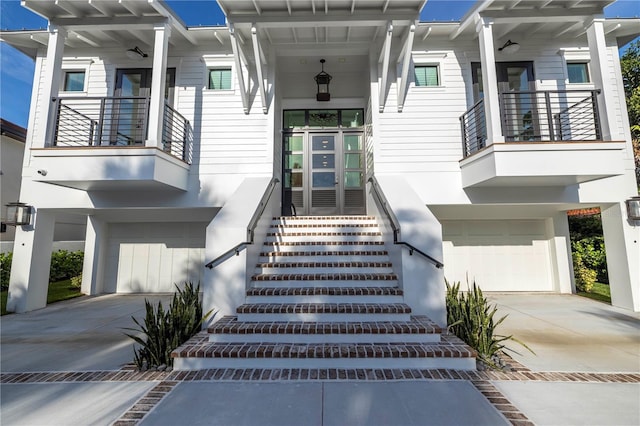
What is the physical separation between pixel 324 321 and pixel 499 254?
6.31 metres

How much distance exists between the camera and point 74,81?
7039 millimetres

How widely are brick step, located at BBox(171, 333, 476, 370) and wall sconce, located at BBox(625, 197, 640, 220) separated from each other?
5676 millimetres

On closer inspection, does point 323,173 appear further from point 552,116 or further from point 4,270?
point 4,270

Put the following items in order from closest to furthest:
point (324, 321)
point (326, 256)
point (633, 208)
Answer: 1. point (324, 321)
2. point (326, 256)
3. point (633, 208)

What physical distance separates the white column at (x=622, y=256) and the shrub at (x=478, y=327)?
4.54 meters

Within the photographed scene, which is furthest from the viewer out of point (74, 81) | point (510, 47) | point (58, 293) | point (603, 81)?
point (58, 293)

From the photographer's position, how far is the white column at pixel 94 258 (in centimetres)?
773

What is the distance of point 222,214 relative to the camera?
470 cm

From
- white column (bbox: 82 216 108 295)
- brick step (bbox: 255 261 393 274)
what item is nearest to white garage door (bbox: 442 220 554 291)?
brick step (bbox: 255 261 393 274)

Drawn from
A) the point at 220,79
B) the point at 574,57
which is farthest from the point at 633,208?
the point at 220,79

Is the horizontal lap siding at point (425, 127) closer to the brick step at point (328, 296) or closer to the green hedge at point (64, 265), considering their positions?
the brick step at point (328, 296)

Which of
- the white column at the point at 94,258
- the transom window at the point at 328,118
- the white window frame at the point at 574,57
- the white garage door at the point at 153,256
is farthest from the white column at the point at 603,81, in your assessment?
the white column at the point at 94,258

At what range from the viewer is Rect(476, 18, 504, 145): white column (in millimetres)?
5332

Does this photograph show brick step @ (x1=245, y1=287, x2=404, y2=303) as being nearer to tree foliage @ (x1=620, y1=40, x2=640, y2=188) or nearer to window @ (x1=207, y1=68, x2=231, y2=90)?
window @ (x1=207, y1=68, x2=231, y2=90)
